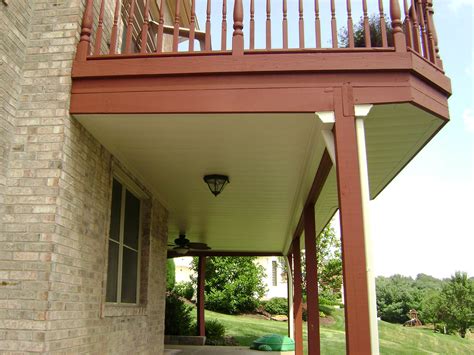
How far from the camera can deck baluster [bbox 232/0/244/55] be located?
3908mm

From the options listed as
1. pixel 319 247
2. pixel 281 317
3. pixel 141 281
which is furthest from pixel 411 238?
pixel 141 281

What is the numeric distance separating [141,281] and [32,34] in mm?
3450

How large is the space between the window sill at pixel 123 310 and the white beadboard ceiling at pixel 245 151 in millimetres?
1545

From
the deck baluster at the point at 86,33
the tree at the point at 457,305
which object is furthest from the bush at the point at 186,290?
Result: the deck baluster at the point at 86,33

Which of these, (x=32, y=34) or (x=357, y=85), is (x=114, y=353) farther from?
(x=357, y=85)

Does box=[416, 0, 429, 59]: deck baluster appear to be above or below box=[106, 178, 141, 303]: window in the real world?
above

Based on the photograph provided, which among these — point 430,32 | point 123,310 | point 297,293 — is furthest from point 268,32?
point 297,293

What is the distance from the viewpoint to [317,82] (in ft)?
12.6

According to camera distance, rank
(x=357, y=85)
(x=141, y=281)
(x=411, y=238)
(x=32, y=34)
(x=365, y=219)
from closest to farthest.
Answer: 1. (x=365, y=219)
2. (x=357, y=85)
3. (x=32, y=34)
4. (x=141, y=281)
5. (x=411, y=238)

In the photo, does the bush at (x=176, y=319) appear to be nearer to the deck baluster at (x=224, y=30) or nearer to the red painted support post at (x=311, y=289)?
the red painted support post at (x=311, y=289)

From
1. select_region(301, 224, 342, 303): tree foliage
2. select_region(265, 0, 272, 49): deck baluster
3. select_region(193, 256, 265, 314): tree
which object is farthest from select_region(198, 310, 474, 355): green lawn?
select_region(265, 0, 272, 49): deck baluster

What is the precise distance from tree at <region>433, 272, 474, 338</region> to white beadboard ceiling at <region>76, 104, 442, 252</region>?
21.7m

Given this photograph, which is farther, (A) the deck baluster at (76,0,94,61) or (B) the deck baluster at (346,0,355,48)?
(A) the deck baluster at (76,0,94,61)

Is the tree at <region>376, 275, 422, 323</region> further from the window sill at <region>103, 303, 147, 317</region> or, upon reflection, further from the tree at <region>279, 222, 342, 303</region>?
the window sill at <region>103, 303, 147, 317</region>
